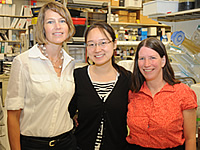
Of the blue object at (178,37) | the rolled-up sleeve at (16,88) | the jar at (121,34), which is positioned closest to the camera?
the rolled-up sleeve at (16,88)

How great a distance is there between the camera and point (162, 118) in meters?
1.56

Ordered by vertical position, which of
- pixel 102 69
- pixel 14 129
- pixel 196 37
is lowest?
pixel 14 129

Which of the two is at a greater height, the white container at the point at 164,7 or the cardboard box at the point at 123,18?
the cardboard box at the point at 123,18

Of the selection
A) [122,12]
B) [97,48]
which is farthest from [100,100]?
[122,12]

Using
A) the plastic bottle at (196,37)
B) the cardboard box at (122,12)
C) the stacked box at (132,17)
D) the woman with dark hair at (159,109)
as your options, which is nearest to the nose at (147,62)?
the woman with dark hair at (159,109)

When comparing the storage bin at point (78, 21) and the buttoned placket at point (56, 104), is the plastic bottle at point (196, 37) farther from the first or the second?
the storage bin at point (78, 21)

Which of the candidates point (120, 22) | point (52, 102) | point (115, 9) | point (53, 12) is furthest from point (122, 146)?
point (115, 9)

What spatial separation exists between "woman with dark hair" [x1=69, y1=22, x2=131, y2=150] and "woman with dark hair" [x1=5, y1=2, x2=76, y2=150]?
12 centimetres

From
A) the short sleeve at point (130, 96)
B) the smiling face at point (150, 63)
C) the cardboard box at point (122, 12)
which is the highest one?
the cardboard box at point (122, 12)

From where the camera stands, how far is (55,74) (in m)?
1.65

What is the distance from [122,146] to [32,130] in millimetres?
659

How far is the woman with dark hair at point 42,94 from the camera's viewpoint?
1.53 meters

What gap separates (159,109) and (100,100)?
1.35 feet

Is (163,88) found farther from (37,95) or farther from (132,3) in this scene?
(132,3)
